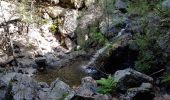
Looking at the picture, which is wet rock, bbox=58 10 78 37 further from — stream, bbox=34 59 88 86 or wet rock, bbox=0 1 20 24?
stream, bbox=34 59 88 86

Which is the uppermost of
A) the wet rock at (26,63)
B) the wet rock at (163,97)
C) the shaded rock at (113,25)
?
the wet rock at (163,97)

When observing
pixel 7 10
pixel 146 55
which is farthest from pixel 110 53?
pixel 7 10

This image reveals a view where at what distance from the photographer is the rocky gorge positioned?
34.8 ft

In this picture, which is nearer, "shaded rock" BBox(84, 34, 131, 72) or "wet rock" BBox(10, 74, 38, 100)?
"wet rock" BBox(10, 74, 38, 100)

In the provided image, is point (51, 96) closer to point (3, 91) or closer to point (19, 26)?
point (3, 91)

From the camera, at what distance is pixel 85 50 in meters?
24.5

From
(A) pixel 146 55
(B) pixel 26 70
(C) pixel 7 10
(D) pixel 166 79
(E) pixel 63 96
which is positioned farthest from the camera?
(C) pixel 7 10

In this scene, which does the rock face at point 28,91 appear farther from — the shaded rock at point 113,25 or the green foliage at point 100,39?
the shaded rock at point 113,25

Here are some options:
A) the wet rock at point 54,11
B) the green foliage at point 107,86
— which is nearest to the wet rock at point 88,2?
the wet rock at point 54,11

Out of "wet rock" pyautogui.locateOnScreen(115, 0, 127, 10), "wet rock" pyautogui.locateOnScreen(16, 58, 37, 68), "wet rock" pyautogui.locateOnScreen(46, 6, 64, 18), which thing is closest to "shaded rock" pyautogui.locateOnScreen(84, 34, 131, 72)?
"wet rock" pyautogui.locateOnScreen(16, 58, 37, 68)

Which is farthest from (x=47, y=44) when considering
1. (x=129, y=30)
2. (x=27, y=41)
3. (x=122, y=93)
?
(x=122, y=93)

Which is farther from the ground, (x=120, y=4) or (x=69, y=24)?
(x=120, y=4)

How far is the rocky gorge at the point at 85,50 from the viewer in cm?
1062

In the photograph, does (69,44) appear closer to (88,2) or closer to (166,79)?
(88,2)
